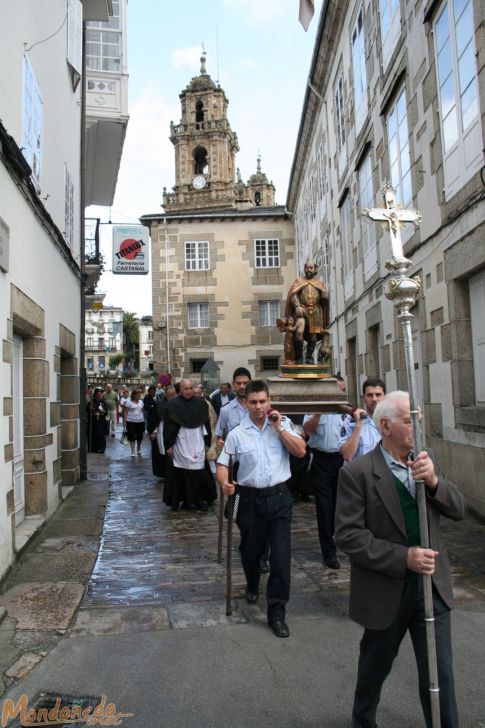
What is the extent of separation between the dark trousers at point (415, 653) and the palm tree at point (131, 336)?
3547 inches

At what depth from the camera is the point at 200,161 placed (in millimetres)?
55969

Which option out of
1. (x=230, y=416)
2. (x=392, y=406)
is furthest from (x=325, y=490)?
(x=392, y=406)

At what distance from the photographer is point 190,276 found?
2975cm

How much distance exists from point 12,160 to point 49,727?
4.68 meters

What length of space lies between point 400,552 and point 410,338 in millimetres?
993

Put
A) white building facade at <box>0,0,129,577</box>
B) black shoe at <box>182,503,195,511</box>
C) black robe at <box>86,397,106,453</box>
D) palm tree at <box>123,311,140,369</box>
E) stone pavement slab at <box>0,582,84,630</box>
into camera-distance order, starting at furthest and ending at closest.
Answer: palm tree at <box>123,311,140,369</box> < black robe at <box>86,397,106,453</box> < black shoe at <box>182,503,195,511</box> < white building facade at <box>0,0,129,577</box> < stone pavement slab at <box>0,582,84,630</box>

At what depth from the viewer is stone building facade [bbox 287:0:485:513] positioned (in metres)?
7.87

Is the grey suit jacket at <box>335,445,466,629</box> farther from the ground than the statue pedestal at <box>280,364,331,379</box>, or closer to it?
closer to it

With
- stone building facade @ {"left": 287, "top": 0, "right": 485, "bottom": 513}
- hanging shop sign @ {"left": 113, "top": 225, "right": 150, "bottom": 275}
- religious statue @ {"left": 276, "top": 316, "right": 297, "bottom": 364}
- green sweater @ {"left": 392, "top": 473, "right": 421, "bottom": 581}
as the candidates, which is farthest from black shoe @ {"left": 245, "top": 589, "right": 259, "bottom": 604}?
hanging shop sign @ {"left": 113, "top": 225, "right": 150, "bottom": 275}

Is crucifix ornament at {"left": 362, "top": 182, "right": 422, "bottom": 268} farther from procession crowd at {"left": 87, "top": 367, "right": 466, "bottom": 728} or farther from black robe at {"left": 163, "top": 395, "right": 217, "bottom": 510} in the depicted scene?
black robe at {"left": 163, "top": 395, "right": 217, "bottom": 510}

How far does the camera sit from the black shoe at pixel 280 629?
4.18 metres

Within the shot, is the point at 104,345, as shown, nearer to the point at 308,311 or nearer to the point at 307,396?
the point at 308,311

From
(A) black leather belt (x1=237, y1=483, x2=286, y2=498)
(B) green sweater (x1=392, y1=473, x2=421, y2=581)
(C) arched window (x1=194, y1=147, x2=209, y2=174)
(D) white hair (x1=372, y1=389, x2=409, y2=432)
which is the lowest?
(A) black leather belt (x1=237, y1=483, x2=286, y2=498)

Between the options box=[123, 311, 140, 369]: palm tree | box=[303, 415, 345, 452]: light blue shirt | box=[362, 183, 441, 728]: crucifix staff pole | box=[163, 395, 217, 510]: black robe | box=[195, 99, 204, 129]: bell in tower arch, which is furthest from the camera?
box=[123, 311, 140, 369]: palm tree
